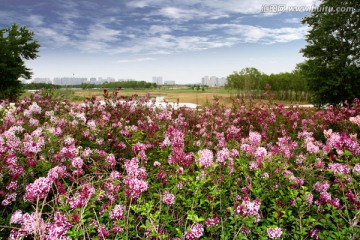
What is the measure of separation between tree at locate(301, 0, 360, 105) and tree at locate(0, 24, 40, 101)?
3424 centimetres

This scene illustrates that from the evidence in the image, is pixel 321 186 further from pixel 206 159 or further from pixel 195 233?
pixel 195 233

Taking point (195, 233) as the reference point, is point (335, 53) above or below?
above

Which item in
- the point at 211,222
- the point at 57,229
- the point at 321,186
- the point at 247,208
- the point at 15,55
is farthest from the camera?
the point at 15,55

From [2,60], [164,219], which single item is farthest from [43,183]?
[2,60]

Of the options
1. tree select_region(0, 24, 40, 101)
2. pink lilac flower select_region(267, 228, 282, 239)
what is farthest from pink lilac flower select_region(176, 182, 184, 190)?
Result: tree select_region(0, 24, 40, 101)

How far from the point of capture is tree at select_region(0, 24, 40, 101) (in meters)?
35.2

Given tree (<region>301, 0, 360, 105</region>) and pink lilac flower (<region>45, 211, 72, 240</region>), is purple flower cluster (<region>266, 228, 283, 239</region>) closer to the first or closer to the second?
pink lilac flower (<region>45, 211, 72, 240</region>)

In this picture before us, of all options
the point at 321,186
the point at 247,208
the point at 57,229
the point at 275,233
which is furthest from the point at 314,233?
the point at 57,229

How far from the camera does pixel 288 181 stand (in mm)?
3303

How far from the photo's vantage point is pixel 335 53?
2567 centimetres

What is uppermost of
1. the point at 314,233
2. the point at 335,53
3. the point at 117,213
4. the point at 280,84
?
the point at 335,53

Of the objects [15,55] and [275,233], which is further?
[15,55]

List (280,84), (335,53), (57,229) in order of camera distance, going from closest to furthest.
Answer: (57,229) < (335,53) < (280,84)

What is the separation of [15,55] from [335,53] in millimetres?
40081
